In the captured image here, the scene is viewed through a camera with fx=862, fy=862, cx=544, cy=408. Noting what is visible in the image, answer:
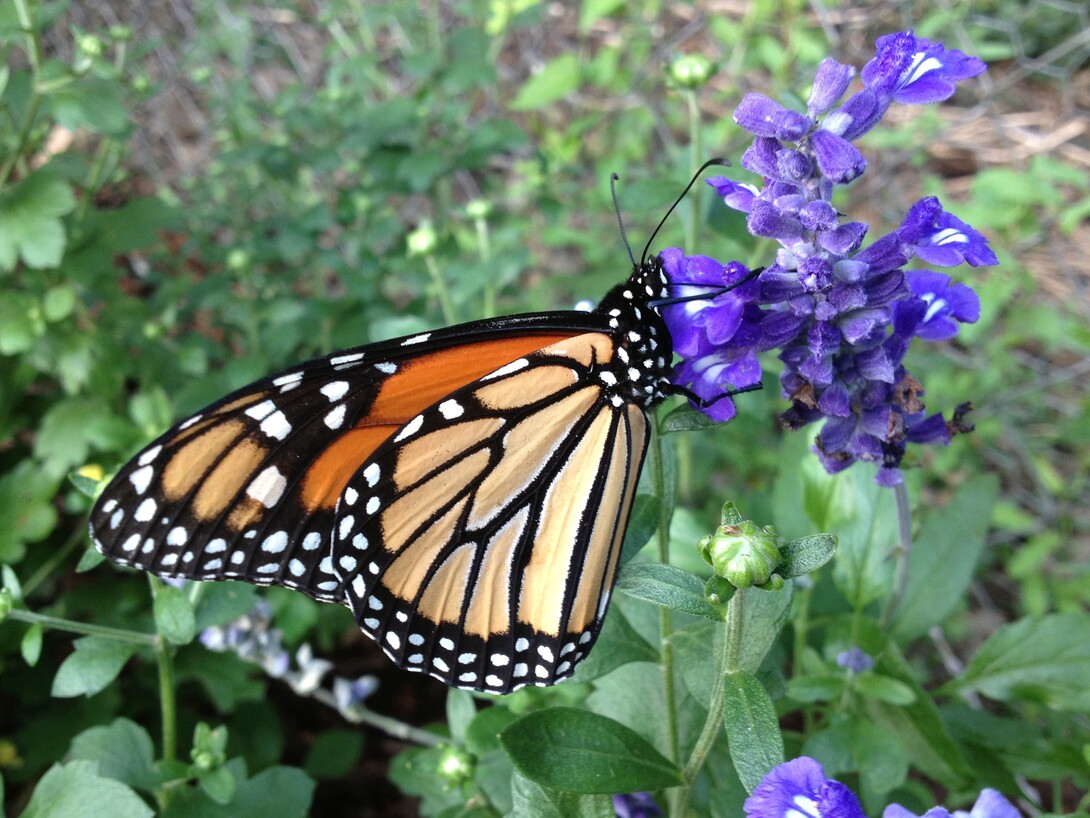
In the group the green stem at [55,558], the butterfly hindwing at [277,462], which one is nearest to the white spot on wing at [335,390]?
the butterfly hindwing at [277,462]

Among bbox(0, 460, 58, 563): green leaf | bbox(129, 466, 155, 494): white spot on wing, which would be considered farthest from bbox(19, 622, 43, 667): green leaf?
bbox(0, 460, 58, 563): green leaf

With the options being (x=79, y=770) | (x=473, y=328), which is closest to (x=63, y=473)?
(x=79, y=770)

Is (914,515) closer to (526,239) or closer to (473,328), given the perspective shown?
(473,328)

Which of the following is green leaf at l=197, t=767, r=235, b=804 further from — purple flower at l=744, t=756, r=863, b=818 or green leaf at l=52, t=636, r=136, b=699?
purple flower at l=744, t=756, r=863, b=818

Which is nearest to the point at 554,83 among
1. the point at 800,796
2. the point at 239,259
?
the point at 239,259

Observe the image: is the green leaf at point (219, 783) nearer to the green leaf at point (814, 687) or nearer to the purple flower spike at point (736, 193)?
the green leaf at point (814, 687)
